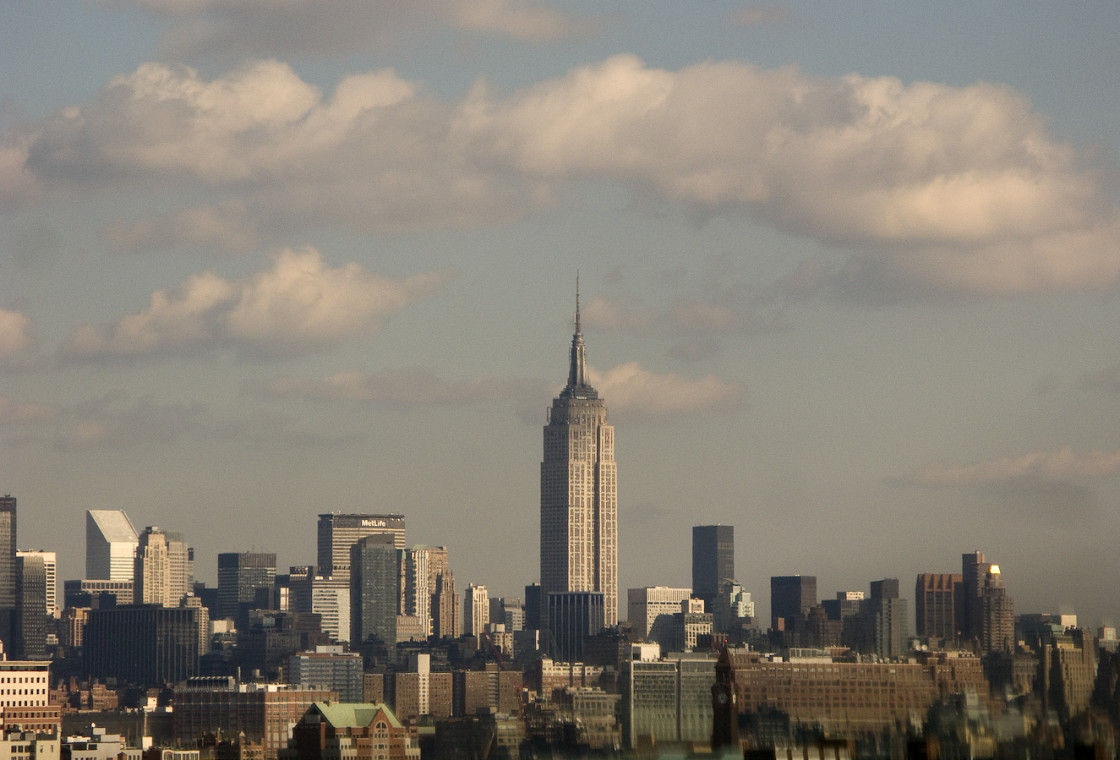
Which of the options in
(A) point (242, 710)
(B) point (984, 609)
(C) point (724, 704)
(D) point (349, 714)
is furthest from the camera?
(A) point (242, 710)

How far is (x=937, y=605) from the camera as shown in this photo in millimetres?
175250

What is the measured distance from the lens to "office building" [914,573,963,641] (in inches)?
6570

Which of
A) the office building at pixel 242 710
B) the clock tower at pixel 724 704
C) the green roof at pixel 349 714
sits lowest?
the office building at pixel 242 710

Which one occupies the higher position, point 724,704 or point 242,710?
point 724,704

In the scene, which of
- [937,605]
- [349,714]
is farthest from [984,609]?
[349,714]

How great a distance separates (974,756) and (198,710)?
111 metres

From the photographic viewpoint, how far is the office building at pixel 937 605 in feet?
547

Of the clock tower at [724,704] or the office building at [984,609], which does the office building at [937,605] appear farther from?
the clock tower at [724,704]

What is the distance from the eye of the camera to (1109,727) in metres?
87.1

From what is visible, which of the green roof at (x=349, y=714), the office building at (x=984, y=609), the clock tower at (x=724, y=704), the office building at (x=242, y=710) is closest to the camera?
the clock tower at (x=724, y=704)

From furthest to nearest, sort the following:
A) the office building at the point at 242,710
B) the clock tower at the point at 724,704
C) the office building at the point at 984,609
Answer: the office building at the point at 242,710 → the office building at the point at 984,609 → the clock tower at the point at 724,704

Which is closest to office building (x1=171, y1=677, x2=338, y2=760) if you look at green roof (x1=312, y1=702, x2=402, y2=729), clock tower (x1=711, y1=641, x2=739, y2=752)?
green roof (x1=312, y1=702, x2=402, y2=729)

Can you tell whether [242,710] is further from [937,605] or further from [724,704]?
[724,704]

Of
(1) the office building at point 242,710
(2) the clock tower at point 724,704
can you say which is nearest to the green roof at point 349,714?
(2) the clock tower at point 724,704
